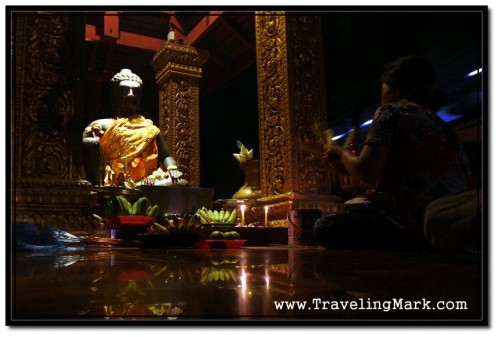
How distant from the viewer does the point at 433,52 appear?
267 cm

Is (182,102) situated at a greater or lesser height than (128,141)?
greater

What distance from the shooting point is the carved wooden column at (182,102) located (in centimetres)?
583

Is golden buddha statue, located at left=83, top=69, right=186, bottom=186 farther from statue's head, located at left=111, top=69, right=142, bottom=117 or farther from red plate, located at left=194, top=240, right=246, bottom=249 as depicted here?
red plate, located at left=194, top=240, right=246, bottom=249

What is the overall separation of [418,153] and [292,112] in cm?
242

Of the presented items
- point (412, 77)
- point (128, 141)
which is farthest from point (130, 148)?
point (412, 77)

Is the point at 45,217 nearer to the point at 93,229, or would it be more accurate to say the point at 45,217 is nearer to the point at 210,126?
the point at 93,229

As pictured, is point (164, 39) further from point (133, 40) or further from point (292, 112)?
point (292, 112)

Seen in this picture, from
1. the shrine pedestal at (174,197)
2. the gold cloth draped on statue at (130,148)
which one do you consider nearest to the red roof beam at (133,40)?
the gold cloth draped on statue at (130,148)

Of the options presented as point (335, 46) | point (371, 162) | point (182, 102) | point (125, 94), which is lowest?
point (371, 162)

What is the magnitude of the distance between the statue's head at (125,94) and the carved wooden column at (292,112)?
4.56 feet

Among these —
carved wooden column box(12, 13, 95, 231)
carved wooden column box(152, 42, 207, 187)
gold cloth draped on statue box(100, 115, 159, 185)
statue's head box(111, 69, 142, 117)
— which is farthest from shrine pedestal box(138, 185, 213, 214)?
carved wooden column box(152, 42, 207, 187)

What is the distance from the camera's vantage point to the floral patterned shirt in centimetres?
136

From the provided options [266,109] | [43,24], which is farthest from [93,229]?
[266,109]
